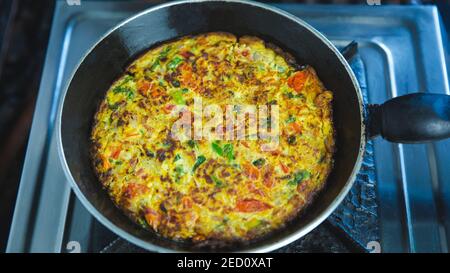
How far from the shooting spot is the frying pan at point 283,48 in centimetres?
185

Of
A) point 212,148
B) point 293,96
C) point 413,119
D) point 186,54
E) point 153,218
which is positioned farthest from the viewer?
point 186,54

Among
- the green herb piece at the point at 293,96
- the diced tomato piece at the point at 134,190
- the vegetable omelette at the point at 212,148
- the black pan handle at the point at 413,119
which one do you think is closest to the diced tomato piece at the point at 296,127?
the vegetable omelette at the point at 212,148

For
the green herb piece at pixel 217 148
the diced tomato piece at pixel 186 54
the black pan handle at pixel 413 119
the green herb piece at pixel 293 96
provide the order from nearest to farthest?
the black pan handle at pixel 413 119 < the green herb piece at pixel 217 148 < the green herb piece at pixel 293 96 < the diced tomato piece at pixel 186 54

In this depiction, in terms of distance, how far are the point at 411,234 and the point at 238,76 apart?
1241 mm

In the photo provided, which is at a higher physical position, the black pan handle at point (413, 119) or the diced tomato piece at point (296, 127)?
the diced tomato piece at point (296, 127)

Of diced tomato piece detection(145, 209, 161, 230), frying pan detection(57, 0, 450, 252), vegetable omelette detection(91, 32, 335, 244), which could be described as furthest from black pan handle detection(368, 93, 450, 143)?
diced tomato piece detection(145, 209, 161, 230)

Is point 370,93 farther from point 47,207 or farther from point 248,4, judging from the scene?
point 47,207

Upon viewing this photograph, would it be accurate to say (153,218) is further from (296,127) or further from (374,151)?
(374,151)

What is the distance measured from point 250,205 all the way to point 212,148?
0.34m

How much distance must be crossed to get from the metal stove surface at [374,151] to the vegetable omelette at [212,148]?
331mm

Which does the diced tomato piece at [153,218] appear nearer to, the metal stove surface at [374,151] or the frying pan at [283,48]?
the frying pan at [283,48]

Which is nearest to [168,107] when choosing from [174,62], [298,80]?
[174,62]

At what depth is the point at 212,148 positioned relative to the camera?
2.09 m

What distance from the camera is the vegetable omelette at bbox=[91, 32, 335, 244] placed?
1.99 metres
